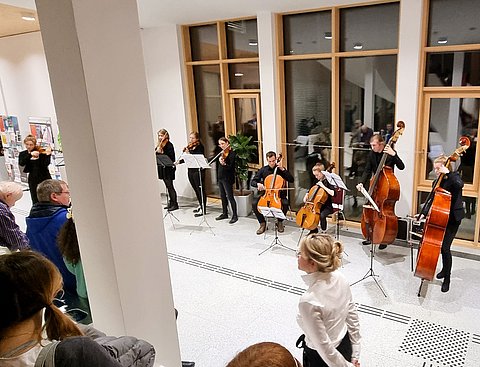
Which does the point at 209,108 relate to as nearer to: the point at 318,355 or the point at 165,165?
the point at 165,165

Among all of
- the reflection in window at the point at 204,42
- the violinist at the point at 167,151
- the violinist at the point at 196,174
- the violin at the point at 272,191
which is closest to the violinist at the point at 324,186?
the violin at the point at 272,191

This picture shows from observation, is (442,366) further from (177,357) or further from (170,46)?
(170,46)

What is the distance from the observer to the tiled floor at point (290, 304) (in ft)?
11.9

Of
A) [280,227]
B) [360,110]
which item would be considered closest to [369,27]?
[360,110]

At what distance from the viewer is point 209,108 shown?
7.74m

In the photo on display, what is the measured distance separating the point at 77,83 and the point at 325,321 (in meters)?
1.77

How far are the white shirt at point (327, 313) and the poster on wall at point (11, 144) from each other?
28.9 feet

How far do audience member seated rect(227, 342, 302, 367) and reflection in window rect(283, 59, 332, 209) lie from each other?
18.3 ft

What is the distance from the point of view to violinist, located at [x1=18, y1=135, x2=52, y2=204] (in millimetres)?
6660

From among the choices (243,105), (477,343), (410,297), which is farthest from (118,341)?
(243,105)

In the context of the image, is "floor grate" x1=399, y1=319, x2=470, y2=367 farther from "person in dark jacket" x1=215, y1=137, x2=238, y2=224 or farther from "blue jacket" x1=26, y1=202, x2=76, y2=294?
"person in dark jacket" x1=215, y1=137, x2=238, y2=224

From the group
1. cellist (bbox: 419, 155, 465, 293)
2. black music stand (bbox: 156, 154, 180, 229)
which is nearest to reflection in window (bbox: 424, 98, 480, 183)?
cellist (bbox: 419, 155, 465, 293)

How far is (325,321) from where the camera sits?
223cm

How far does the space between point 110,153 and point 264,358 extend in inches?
57.5
